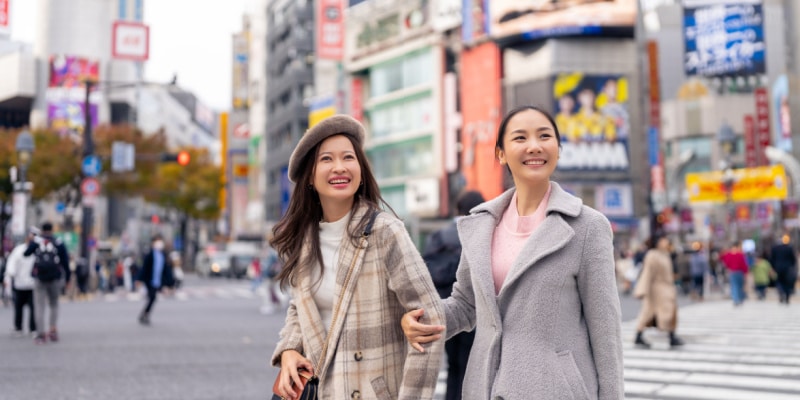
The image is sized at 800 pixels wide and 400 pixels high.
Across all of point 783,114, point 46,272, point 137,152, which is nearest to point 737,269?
point 46,272

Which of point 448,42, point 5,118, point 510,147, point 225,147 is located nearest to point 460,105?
point 448,42

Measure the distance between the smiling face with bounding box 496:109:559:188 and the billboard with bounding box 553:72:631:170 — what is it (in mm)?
39071

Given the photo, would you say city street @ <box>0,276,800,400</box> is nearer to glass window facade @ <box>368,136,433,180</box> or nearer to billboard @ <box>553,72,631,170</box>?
billboard @ <box>553,72,631,170</box>

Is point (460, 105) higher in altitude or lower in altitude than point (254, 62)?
lower

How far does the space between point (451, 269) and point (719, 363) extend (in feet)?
18.0

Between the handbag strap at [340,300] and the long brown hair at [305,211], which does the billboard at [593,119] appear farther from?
the handbag strap at [340,300]

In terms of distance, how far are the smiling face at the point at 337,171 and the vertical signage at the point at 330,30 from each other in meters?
53.1

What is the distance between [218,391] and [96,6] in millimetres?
61755

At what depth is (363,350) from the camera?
2.80 metres

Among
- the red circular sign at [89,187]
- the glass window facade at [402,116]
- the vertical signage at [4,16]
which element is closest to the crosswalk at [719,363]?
the vertical signage at [4,16]

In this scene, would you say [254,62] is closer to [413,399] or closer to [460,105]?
[460,105]

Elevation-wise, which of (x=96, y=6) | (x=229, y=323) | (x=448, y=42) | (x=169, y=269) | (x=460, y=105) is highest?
(x=96, y=6)

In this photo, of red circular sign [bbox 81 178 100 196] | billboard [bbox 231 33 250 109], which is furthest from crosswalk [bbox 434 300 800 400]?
billboard [bbox 231 33 250 109]

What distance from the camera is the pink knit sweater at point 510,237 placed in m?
→ 2.78
